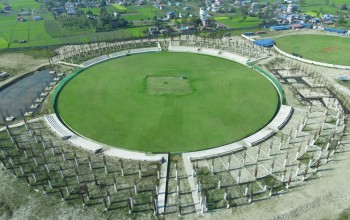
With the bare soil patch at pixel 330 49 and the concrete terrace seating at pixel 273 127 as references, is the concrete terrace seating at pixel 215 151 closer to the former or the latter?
the concrete terrace seating at pixel 273 127

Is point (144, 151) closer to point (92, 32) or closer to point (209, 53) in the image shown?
point (209, 53)

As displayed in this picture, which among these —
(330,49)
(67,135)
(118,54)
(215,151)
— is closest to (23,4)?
(118,54)

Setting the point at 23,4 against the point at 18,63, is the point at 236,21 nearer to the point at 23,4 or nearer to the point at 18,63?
the point at 18,63

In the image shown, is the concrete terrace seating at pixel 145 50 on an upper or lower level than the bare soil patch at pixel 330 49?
upper

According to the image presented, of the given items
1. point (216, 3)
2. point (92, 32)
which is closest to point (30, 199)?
point (92, 32)

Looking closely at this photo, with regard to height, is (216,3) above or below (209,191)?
above

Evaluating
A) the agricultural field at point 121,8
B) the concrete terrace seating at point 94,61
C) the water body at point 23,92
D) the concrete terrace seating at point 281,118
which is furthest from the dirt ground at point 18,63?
the agricultural field at point 121,8

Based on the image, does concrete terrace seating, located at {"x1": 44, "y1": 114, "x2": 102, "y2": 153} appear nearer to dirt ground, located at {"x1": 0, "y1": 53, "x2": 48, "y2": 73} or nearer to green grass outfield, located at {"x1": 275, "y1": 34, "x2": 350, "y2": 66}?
dirt ground, located at {"x1": 0, "y1": 53, "x2": 48, "y2": 73}
